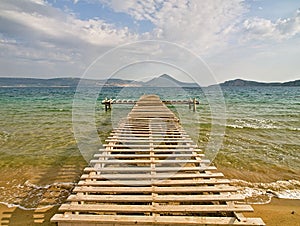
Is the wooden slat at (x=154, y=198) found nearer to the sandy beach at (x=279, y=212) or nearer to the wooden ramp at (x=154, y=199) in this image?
the wooden ramp at (x=154, y=199)

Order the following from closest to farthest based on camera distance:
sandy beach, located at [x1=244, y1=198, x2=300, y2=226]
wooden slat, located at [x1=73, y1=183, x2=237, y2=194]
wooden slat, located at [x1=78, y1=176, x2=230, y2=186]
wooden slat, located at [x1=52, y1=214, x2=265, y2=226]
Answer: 1. wooden slat, located at [x1=52, y1=214, x2=265, y2=226]
2. wooden slat, located at [x1=73, y1=183, x2=237, y2=194]
3. wooden slat, located at [x1=78, y1=176, x2=230, y2=186]
4. sandy beach, located at [x1=244, y1=198, x2=300, y2=226]

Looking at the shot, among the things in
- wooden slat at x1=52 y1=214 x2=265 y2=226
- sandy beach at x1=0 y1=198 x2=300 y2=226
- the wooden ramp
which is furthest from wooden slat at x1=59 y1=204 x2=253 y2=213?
sandy beach at x1=0 y1=198 x2=300 y2=226

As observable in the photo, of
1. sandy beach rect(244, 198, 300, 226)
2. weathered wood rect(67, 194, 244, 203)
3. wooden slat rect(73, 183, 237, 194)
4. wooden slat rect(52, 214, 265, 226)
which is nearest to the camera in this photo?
wooden slat rect(52, 214, 265, 226)

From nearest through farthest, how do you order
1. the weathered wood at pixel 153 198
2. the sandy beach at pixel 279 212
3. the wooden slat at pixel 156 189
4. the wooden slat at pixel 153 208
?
the wooden slat at pixel 153 208 < the weathered wood at pixel 153 198 < the wooden slat at pixel 156 189 < the sandy beach at pixel 279 212

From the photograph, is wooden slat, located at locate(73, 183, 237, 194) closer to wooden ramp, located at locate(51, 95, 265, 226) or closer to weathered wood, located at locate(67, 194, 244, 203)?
wooden ramp, located at locate(51, 95, 265, 226)

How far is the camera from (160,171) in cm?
460

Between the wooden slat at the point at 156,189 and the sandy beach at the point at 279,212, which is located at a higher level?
the wooden slat at the point at 156,189

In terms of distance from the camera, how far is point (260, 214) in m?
4.52

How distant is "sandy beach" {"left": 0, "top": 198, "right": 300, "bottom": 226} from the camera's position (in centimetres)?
426

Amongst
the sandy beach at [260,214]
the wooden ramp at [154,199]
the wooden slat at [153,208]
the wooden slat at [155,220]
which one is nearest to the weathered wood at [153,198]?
the wooden ramp at [154,199]

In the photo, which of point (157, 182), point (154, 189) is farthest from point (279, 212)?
point (154, 189)

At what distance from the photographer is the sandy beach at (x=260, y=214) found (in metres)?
4.26

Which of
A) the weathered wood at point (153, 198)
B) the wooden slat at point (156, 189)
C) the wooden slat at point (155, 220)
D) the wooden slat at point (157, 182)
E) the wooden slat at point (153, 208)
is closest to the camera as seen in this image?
the wooden slat at point (155, 220)

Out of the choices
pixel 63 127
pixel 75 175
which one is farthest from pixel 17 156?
pixel 63 127
